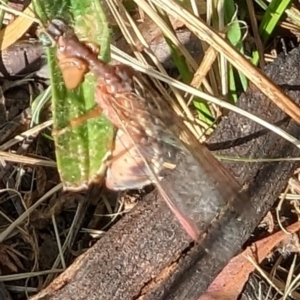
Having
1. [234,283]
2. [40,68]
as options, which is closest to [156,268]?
[234,283]

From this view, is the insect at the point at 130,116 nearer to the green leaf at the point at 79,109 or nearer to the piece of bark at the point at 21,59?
the green leaf at the point at 79,109

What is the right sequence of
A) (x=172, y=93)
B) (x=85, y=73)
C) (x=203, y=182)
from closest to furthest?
(x=203, y=182)
(x=85, y=73)
(x=172, y=93)

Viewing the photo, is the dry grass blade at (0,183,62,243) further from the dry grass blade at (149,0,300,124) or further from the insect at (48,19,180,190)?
the dry grass blade at (149,0,300,124)

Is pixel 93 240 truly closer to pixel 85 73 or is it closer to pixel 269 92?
pixel 85 73

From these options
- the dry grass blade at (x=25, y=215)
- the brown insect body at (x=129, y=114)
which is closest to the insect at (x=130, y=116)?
the brown insect body at (x=129, y=114)

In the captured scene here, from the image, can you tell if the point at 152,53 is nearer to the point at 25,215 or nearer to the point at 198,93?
the point at 198,93

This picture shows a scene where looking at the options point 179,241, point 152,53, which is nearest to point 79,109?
point 152,53
